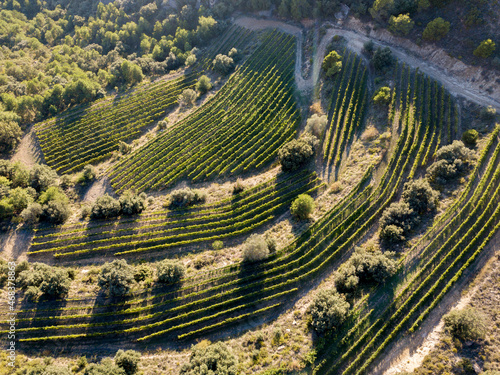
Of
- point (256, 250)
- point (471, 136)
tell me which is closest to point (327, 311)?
point (256, 250)

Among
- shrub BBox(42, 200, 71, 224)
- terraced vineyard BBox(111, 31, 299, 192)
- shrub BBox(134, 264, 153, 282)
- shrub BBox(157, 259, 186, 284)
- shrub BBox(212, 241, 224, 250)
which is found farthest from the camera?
terraced vineyard BBox(111, 31, 299, 192)

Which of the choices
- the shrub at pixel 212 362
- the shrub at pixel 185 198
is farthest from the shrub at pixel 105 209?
the shrub at pixel 212 362

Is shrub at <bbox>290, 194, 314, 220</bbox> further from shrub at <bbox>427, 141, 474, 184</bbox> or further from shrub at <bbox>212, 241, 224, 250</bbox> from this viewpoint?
shrub at <bbox>427, 141, 474, 184</bbox>

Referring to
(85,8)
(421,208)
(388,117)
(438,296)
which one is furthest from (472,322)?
(85,8)

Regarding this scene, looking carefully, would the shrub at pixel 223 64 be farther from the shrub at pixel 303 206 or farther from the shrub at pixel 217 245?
the shrub at pixel 217 245

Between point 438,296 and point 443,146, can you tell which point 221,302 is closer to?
point 438,296

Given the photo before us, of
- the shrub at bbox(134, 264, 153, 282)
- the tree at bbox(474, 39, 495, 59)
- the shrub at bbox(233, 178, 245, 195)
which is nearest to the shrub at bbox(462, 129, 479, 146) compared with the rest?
the tree at bbox(474, 39, 495, 59)

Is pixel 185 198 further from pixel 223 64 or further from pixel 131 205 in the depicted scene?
pixel 223 64
